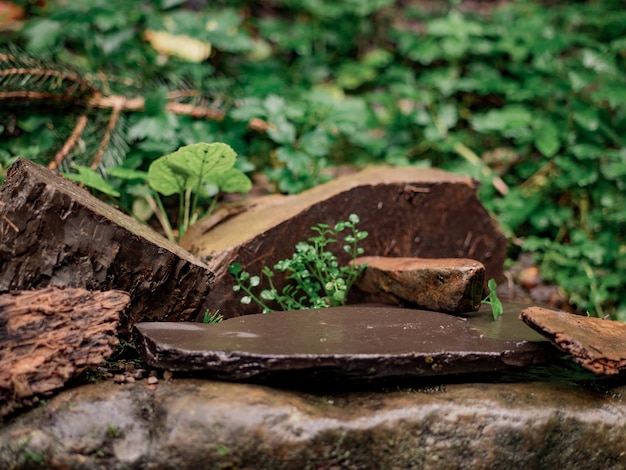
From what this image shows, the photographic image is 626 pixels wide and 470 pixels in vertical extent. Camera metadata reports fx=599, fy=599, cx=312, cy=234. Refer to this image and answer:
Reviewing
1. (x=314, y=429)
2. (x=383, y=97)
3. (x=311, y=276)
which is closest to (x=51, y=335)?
(x=314, y=429)

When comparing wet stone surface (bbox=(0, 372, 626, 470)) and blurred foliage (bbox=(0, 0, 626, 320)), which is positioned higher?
blurred foliage (bbox=(0, 0, 626, 320))

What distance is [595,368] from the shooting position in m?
2.16

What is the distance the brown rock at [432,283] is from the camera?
104 inches

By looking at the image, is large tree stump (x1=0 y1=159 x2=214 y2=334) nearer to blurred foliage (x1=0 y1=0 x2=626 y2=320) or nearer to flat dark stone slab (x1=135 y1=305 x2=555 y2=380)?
flat dark stone slab (x1=135 y1=305 x2=555 y2=380)

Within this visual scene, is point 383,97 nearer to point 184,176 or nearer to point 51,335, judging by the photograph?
point 184,176

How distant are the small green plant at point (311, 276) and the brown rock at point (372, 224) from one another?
0.06 m

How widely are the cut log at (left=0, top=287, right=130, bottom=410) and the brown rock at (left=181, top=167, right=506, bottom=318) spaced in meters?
0.68

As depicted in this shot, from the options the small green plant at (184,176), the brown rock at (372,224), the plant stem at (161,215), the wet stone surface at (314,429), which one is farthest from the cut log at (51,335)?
the plant stem at (161,215)

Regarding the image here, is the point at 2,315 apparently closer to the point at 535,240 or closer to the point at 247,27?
the point at 535,240

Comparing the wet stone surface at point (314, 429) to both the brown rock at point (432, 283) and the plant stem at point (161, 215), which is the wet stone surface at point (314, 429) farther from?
the plant stem at point (161, 215)

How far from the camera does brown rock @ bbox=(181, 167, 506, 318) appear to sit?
9.44ft

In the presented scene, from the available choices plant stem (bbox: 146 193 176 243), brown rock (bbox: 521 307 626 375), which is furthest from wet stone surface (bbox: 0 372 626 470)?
plant stem (bbox: 146 193 176 243)

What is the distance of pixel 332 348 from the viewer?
2.18 metres

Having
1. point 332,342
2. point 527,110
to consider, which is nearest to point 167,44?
point 527,110
